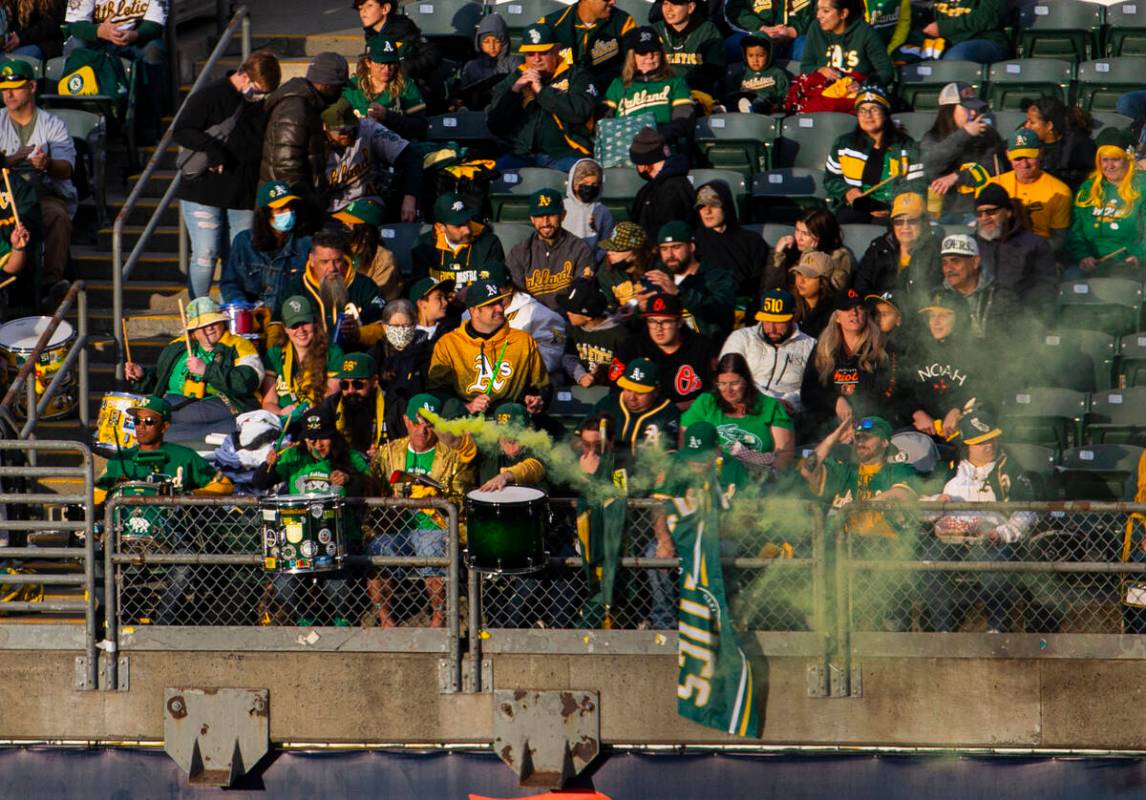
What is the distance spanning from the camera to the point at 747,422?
12867 millimetres

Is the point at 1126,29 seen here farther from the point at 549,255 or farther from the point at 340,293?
the point at 340,293

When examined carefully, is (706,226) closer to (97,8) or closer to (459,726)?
(459,726)

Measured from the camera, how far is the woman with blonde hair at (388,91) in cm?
1650

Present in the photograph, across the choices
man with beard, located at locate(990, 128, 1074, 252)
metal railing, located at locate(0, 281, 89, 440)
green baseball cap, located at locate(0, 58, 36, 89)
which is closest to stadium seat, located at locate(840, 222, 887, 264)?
man with beard, located at locate(990, 128, 1074, 252)

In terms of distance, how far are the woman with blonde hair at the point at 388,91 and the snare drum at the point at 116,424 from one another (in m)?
4.02

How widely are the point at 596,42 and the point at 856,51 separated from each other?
2033 millimetres

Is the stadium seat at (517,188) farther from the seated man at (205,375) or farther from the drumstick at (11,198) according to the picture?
the drumstick at (11,198)

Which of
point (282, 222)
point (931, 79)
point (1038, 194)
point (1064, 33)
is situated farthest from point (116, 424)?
point (1064, 33)

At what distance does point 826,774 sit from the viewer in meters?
12.2

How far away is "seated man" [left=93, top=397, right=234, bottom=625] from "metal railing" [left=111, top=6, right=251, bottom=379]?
2166 mm

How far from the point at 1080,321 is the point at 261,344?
218 inches

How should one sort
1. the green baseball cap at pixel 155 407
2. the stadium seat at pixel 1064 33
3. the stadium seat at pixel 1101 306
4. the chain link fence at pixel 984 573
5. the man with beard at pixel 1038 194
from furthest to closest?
the stadium seat at pixel 1064 33, the man with beard at pixel 1038 194, the stadium seat at pixel 1101 306, the green baseball cap at pixel 155 407, the chain link fence at pixel 984 573

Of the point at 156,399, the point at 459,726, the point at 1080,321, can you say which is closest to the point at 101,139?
the point at 156,399

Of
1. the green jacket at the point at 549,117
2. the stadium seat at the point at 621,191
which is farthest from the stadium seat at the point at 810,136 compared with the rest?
the green jacket at the point at 549,117
